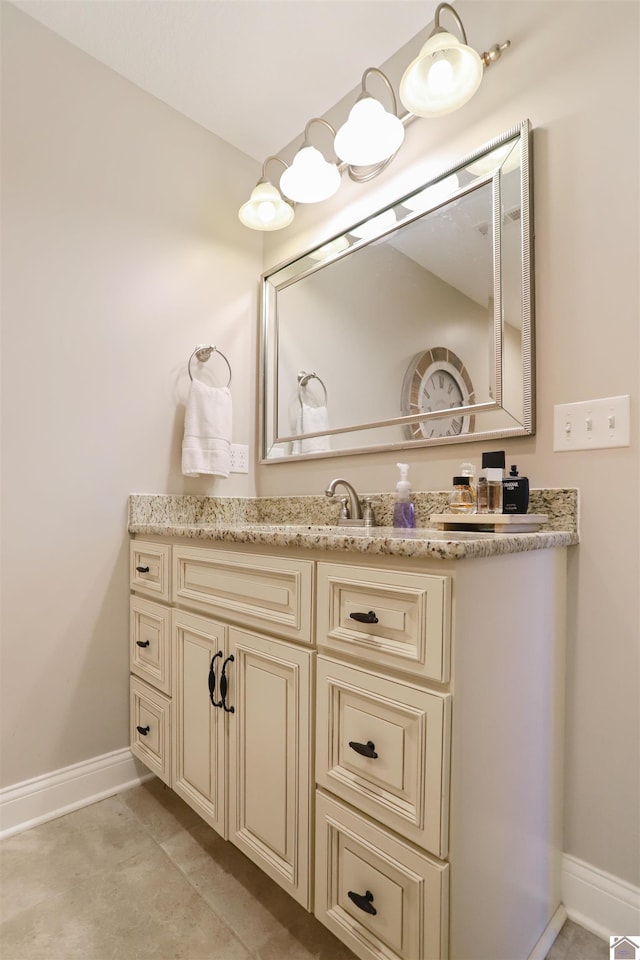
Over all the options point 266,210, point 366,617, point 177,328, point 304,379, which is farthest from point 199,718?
point 266,210

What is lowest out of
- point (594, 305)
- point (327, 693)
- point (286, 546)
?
point (327, 693)

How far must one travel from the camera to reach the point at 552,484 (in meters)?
1.14

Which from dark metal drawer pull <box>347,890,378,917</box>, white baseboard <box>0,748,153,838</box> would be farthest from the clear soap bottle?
white baseboard <box>0,748,153,838</box>

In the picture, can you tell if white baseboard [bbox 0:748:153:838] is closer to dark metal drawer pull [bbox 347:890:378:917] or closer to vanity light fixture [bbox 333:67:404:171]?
dark metal drawer pull [bbox 347:890:378:917]

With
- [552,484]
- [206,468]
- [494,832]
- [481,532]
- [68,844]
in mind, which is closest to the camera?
[494,832]

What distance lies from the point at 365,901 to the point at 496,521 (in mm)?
725

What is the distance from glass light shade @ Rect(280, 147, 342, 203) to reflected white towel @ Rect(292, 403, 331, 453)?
2.32 feet

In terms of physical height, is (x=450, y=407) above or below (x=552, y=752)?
above

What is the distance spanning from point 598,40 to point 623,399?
2.71 feet

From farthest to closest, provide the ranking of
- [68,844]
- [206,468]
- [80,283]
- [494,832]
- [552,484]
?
[206,468] → [80,283] → [68,844] → [552,484] → [494,832]

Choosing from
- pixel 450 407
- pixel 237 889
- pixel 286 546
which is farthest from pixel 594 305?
pixel 237 889

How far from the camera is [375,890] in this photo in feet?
2.73

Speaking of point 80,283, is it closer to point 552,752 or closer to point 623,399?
point 623,399

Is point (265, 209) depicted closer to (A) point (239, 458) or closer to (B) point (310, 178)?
(B) point (310, 178)
